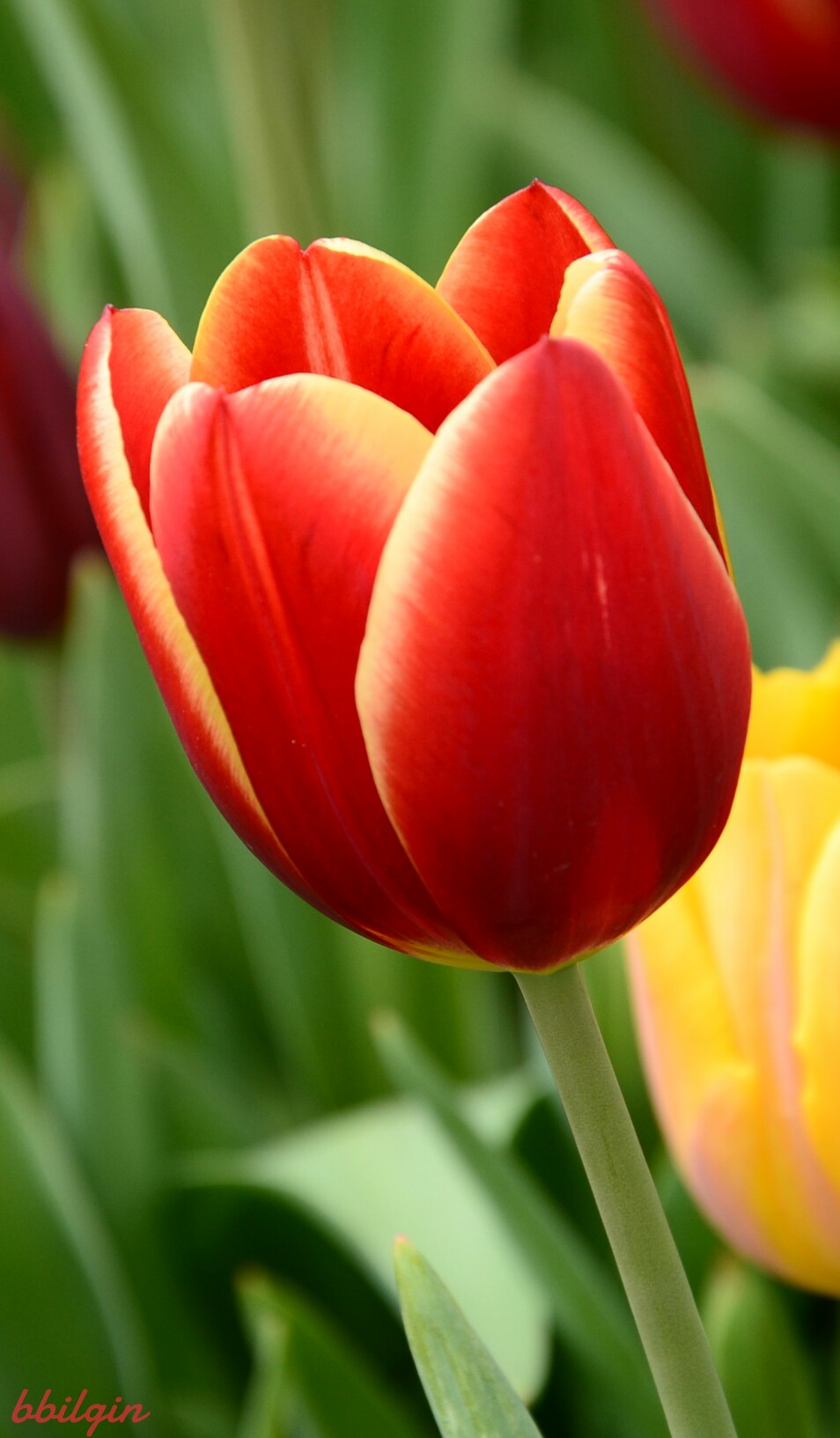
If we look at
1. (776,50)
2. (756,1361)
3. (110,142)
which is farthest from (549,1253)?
(110,142)

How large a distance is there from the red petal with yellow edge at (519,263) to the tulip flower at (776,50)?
1.64 feet

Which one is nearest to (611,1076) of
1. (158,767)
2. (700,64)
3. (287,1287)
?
(287,1287)

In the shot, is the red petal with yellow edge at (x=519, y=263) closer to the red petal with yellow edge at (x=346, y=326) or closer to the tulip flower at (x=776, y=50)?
the red petal with yellow edge at (x=346, y=326)

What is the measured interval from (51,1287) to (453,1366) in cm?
29

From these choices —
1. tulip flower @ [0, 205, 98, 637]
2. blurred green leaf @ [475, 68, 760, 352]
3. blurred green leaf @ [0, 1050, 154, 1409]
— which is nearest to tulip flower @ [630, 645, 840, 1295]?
blurred green leaf @ [0, 1050, 154, 1409]

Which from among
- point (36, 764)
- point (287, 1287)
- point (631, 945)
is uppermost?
point (631, 945)

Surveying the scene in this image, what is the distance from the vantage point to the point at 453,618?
0.20 metres

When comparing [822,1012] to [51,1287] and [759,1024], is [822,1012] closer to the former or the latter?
[759,1024]

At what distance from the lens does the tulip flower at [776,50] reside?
0.68 m

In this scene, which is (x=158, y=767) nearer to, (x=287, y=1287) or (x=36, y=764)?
(x=36, y=764)

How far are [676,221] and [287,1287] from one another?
0.73 m

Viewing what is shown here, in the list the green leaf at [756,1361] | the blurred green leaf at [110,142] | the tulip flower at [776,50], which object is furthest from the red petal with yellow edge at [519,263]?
the blurred green leaf at [110,142]

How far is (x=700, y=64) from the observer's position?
31.4 inches
